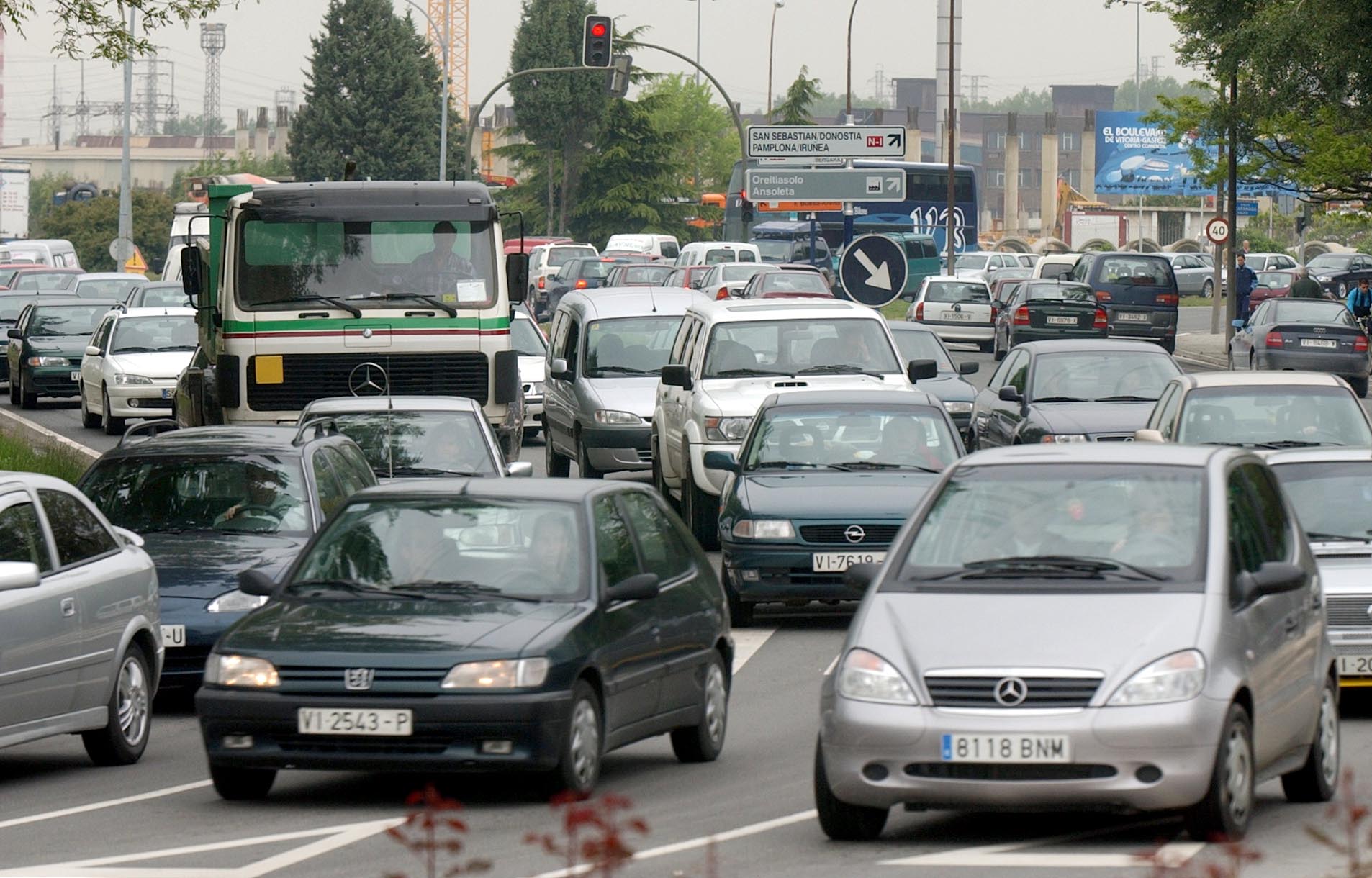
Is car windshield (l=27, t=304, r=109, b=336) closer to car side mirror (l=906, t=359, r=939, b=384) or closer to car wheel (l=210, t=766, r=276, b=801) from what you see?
car side mirror (l=906, t=359, r=939, b=384)

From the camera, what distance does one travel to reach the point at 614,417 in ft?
78.7

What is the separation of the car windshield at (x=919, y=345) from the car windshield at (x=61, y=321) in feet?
48.2

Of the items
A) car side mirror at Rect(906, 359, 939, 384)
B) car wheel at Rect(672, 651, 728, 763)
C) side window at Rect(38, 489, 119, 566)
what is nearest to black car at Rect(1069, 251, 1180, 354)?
car side mirror at Rect(906, 359, 939, 384)

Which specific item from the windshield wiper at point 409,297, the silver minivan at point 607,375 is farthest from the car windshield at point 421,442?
the silver minivan at point 607,375

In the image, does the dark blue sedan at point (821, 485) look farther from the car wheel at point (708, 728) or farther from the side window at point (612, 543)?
the side window at point (612, 543)

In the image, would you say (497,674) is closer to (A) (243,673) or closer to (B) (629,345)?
(A) (243,673)

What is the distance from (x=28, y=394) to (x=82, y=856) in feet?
100

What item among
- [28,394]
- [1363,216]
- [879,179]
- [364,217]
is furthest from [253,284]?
[1363,216]

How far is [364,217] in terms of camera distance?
20.1 meters

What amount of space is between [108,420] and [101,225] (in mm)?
84376

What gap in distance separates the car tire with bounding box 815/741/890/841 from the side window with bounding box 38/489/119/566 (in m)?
3.98

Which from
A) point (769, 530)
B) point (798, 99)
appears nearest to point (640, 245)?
point (798, 99)

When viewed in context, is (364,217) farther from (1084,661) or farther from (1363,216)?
(1363,216)

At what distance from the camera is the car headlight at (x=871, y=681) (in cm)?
809
